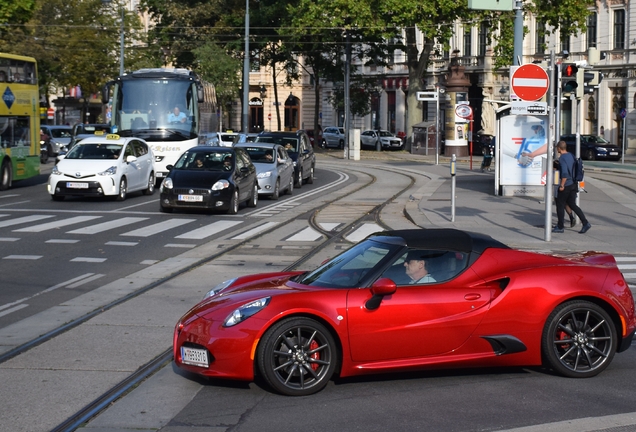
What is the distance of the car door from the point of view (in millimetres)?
7371

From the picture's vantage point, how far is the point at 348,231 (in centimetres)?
1945

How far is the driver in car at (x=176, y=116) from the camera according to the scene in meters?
32.4

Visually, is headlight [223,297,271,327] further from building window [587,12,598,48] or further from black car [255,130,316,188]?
building window [587,12,598,48]

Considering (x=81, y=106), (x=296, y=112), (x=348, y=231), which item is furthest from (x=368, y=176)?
(x=296, y=112)

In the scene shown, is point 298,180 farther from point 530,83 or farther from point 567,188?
point 530,83

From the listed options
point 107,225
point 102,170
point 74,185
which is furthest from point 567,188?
point 74,185

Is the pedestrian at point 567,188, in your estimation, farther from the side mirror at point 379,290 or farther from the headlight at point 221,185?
the side mirror at point 379,290

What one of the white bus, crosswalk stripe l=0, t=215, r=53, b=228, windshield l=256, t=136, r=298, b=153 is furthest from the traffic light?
the white bus

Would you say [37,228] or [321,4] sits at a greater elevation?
[321,4]

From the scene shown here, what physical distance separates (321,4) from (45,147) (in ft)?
55.9

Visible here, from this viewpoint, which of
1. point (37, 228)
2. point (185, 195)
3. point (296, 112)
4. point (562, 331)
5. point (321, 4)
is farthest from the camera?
point (296, 112)

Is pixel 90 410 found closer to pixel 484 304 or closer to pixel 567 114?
pixel 484 304

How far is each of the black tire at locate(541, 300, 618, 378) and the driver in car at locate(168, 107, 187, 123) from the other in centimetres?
2579

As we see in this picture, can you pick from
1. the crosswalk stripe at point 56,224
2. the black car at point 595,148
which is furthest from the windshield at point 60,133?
the crosswalk stripe at point 56,224
